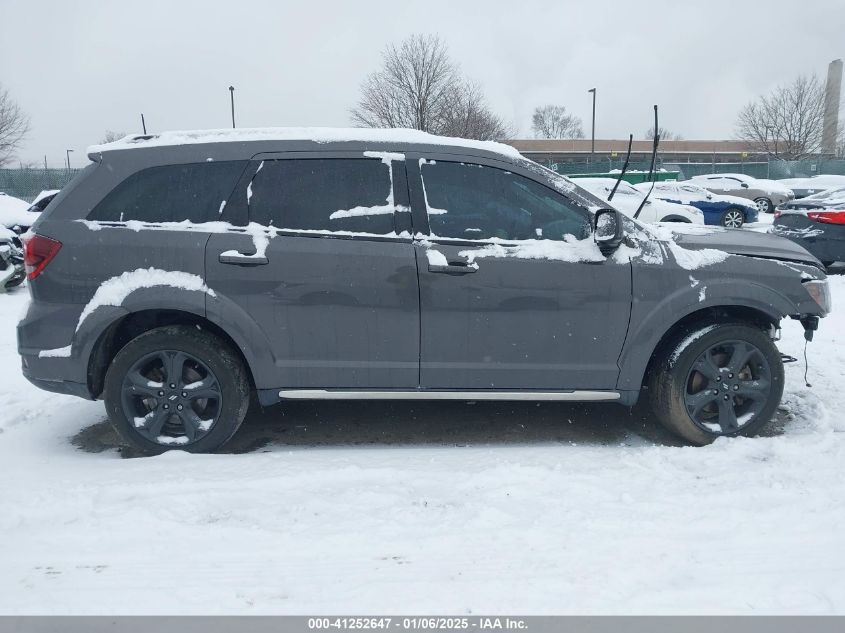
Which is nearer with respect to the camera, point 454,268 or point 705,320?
point 454,268

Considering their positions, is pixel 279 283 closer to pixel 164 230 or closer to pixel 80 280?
pixel 164 230

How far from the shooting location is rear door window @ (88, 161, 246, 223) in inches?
152

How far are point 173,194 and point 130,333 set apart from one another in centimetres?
91

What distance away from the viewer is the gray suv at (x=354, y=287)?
3789 millimetres

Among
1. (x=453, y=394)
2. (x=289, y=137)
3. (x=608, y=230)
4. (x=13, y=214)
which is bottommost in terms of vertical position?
(x=453, y=394)

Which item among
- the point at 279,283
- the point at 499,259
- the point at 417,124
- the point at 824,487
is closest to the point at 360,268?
the point at 279,283

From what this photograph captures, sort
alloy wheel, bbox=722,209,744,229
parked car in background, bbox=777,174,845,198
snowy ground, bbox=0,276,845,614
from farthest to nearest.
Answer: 1. parked car in background, bbox=777,174,845,198
2. alloy wheel, bbox=722,209,744,229
3. snowy ground, bbox=0,276,845,614

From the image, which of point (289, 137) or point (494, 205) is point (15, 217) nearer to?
point (289, 137)

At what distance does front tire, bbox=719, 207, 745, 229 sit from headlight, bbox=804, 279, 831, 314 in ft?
48.0

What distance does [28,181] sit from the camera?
33.5 m

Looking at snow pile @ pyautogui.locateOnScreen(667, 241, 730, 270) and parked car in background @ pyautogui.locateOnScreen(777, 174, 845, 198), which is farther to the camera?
parked car in background @ pyautogui.locateOnScreen(777, 174, 845, 198)

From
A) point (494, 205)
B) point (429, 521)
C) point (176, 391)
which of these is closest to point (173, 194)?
point (176, 391)

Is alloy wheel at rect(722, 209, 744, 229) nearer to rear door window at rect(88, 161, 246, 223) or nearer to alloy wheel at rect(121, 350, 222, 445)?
rear door window at rect(88, 161, 246, 223)

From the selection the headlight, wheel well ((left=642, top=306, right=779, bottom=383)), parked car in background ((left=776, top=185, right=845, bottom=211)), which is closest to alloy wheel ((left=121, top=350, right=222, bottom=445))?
wheel well ((left=642, top=306, right=779, bottom=383))
